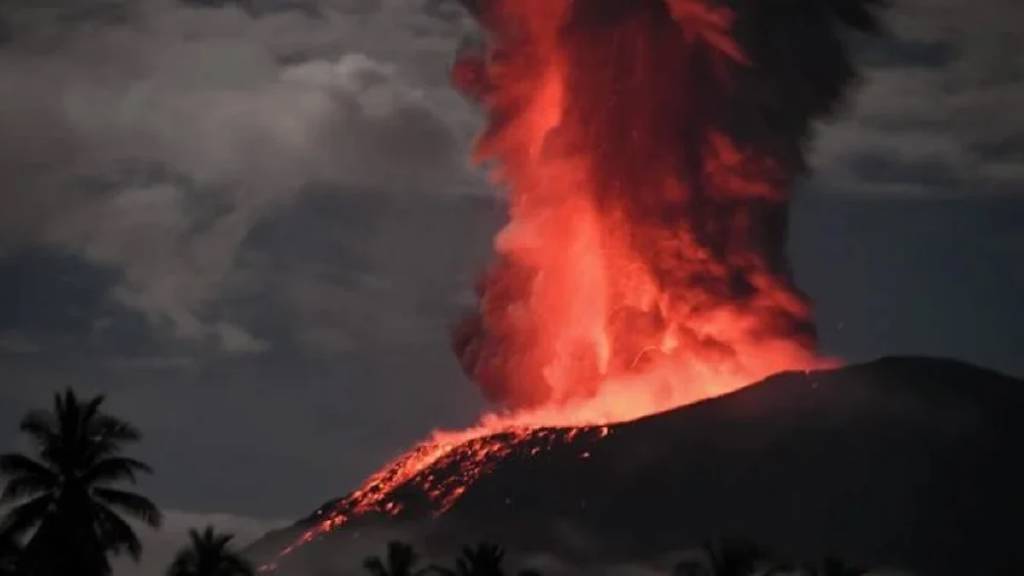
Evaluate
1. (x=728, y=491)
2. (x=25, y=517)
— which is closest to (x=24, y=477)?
(x=25, y=517)

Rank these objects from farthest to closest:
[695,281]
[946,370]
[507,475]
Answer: [946,370], [507,475], [695,281]

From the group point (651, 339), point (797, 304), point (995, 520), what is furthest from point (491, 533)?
point (995, 520)

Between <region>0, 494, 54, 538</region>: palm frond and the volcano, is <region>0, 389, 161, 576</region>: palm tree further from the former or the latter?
the volcano

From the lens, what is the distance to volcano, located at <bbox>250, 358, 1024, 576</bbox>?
163 m

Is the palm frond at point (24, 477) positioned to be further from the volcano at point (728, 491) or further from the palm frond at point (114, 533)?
the volcano at point (728, 491)

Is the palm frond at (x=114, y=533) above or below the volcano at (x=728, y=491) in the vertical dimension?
below

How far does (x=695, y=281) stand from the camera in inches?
6309

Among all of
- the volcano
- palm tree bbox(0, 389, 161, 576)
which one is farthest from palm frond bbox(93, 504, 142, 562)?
the volcano

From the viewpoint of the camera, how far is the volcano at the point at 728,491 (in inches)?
6432

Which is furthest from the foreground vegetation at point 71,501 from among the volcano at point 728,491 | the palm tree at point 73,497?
the volcano at point 728,491

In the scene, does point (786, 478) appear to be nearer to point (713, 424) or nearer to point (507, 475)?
point (713, 424)

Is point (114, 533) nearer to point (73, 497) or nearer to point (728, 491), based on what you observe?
point (73, 497)

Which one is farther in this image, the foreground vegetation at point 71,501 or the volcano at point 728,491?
the volcano at point 728,491

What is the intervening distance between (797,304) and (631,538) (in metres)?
22.8
